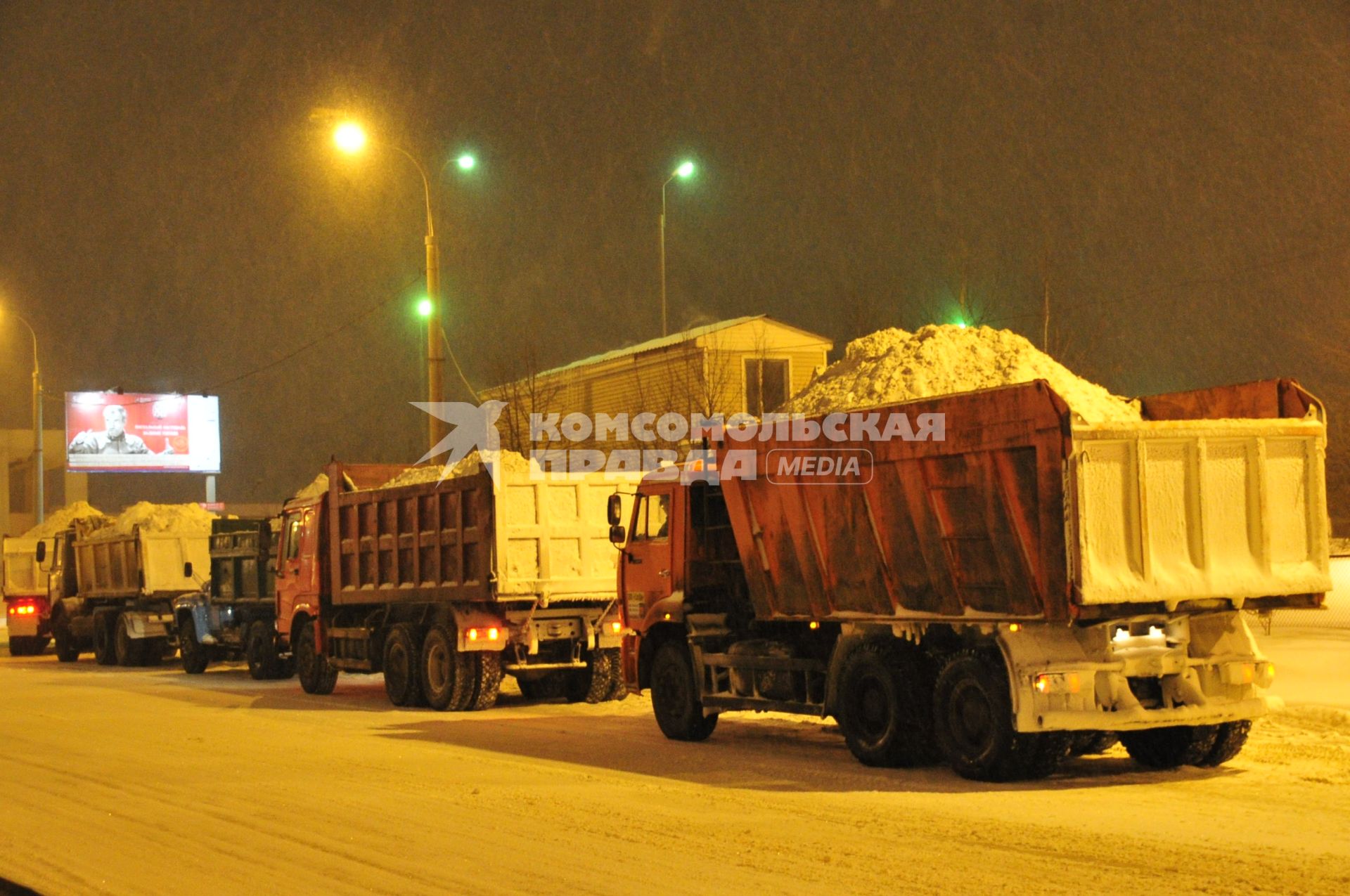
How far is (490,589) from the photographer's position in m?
18.8

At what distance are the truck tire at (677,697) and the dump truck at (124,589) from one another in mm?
16203

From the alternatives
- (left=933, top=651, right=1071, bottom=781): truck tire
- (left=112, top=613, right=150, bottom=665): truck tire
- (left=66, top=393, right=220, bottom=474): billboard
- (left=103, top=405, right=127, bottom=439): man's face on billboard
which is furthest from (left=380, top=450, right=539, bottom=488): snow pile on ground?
(left=103, top=405, right=127, bottom=439): man's face on billboard

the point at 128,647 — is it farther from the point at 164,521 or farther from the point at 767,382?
the point at 767,382

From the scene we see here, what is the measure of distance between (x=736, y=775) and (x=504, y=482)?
717cm

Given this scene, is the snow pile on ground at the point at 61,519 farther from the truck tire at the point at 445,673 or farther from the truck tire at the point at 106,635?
the truck tire at the point at 445,673

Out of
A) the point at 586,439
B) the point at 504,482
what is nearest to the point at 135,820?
the point at 504,482

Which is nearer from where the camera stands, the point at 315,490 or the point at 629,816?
the point at 629,816

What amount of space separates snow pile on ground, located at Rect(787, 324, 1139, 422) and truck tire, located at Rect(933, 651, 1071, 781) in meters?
2.63

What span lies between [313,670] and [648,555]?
351 inches

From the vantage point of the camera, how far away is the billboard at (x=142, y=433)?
6372 centimetres

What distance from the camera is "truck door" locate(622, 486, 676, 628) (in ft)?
51.5

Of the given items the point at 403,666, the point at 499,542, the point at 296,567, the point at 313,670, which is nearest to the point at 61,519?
the point at 296,567

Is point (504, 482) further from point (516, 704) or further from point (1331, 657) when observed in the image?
point (1331, 657)

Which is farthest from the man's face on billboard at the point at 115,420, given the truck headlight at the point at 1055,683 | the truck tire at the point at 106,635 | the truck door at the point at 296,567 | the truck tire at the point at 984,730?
the truck headlight at the point at 1055,683
